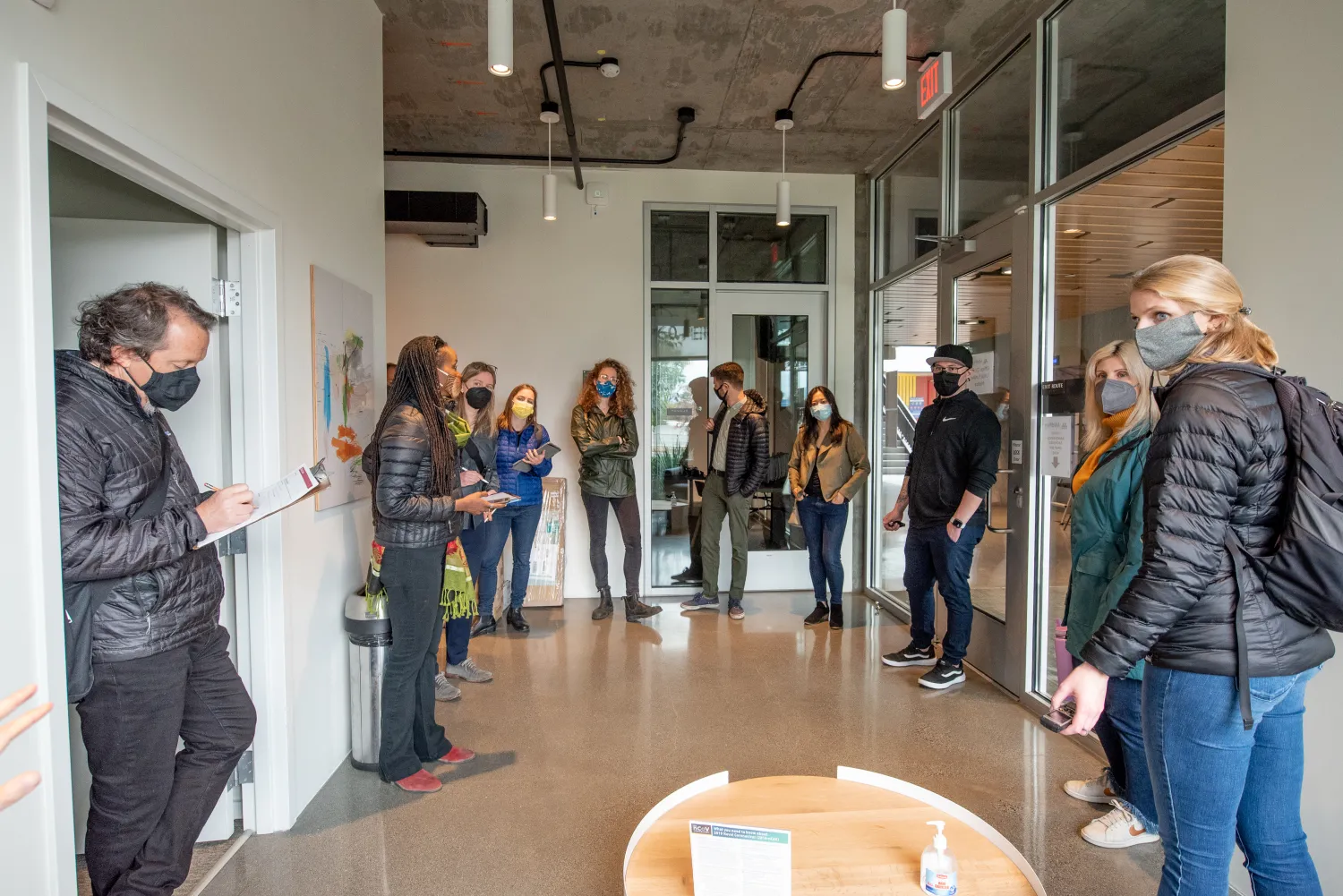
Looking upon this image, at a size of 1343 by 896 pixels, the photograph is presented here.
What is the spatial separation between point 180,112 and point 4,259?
2.58 ft

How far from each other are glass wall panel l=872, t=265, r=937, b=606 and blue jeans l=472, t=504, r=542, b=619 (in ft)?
8.11

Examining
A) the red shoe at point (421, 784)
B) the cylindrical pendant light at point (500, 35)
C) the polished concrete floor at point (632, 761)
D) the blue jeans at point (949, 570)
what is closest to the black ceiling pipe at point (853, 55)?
the cylindrical pendant light at point (500, 35)

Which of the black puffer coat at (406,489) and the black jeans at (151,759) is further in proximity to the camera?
the black puffer coat at (406,489)

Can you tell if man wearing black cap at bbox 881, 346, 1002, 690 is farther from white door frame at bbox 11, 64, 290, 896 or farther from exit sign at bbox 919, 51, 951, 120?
white door frame at bbox 11, 64, 290, 896

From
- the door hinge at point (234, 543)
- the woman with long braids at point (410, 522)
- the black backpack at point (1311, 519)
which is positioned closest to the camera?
the black backpack at point (1311, 519)

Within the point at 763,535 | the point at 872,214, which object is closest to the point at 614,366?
the point at 763,535

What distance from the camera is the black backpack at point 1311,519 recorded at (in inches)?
48.8

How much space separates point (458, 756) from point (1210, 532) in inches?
103

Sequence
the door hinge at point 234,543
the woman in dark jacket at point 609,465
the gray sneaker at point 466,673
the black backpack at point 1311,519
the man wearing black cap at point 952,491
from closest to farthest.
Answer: the black backpack at point 1311,519 < the door hinge at point 234,543 < the man wearing black cap at point 952,491 < the gray sneaker at point 466,673 < the woman in dark jacket at point 609,465

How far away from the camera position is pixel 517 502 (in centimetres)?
459

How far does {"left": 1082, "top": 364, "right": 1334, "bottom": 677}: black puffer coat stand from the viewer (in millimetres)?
1278

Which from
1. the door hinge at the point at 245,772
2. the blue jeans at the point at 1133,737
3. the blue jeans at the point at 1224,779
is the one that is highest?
the blue jeans at the point at 1224,779

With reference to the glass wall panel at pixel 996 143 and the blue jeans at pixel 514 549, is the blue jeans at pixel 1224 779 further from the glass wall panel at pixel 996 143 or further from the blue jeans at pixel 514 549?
the blue jeans at pixel 514 549

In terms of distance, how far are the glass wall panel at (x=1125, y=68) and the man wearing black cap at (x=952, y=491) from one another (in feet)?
3.50
